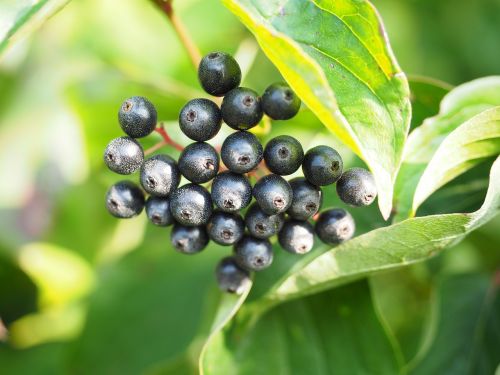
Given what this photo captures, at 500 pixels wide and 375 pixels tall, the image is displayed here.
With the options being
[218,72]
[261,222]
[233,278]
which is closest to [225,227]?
[261,222]

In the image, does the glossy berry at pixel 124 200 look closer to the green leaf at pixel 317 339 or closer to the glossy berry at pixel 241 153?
the glossy berry at pixel 241 153

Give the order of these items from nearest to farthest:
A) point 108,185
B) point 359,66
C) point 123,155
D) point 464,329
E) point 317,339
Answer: point 359,66 < point 123,155 < point 317,339 < point 464,329 < point 108,185

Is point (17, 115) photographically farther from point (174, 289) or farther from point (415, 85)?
point (415, 85)

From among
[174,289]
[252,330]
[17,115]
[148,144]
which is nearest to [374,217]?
[252,330]

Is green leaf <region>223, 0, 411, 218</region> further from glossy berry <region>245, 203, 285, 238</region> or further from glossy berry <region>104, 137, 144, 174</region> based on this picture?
glossy berry <region>104, 137, 144, 174</region>

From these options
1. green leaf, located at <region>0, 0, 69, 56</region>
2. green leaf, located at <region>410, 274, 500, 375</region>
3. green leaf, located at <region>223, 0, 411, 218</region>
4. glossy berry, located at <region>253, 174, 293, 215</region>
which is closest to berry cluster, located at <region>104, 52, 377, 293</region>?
glossy berry, located at <region>253, 174, 293, 215</region>

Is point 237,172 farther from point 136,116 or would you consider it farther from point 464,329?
point 464,329
